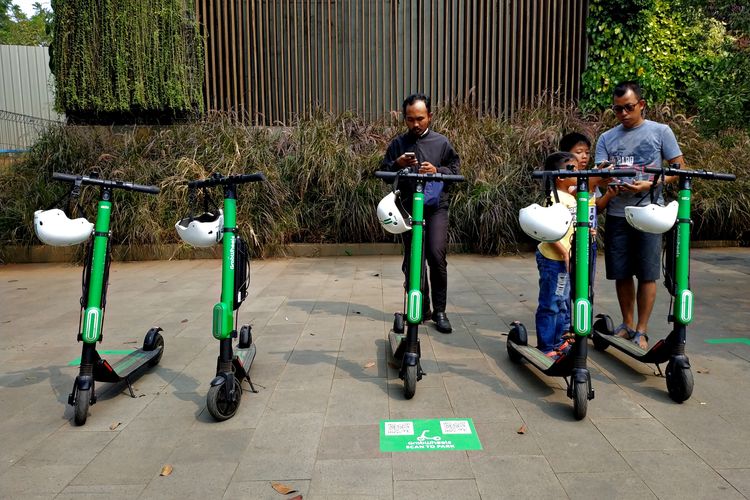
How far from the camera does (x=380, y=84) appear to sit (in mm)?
11523

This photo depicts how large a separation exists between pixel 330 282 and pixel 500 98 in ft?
21.4

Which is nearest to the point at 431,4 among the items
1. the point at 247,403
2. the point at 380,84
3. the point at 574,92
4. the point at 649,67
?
the point at 380,84

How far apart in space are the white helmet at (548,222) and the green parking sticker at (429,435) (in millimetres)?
1103

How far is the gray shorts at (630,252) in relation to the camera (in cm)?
404

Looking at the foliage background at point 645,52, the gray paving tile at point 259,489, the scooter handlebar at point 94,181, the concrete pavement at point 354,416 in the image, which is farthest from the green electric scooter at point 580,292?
the foliage background at point 645,52

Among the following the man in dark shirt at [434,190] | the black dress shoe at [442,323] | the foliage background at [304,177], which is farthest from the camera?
the foliage background at [304,177]

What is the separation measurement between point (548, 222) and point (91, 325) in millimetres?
2595

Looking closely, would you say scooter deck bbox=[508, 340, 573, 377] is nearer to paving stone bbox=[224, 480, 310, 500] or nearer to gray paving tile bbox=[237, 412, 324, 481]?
gray paving tile bbox=[237, 412, 324, 481]

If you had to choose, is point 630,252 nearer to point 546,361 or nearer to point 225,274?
point 546,361

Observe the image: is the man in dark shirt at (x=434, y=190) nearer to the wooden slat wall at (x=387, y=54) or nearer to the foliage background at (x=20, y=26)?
the wooden slat wall at (x=387, y=54)

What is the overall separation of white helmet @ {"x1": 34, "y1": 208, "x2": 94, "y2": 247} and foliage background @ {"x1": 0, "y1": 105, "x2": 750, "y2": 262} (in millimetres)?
5120

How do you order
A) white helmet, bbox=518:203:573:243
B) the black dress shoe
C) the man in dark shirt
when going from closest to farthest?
white helmet, bbox=518:203:573:243, the man in dark shirt, the black dress shoe

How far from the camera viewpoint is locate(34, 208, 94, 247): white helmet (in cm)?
300

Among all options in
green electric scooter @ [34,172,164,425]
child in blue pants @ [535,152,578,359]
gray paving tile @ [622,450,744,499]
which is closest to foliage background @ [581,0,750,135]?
child in blue pants @ [535,152,578,359]
